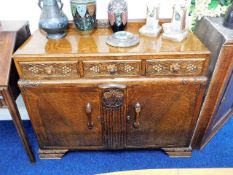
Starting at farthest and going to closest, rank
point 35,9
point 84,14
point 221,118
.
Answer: point 221,118
point 35,9
point 84,14

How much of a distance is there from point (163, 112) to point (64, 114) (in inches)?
19.9

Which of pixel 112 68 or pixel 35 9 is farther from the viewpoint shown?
pixel 35 9

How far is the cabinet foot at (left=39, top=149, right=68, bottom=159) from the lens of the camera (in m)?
1.28

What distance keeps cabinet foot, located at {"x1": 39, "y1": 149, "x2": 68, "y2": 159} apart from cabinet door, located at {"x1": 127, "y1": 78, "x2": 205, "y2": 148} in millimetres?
398

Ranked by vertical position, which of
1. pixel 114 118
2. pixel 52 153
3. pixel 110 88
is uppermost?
pixel 110 88

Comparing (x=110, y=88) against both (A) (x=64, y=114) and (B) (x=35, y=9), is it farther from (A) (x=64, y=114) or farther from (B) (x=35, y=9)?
(B) (x=35, y=9)

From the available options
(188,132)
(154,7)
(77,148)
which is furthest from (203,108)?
(77,148)

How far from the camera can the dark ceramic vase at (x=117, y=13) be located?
107 centimetres

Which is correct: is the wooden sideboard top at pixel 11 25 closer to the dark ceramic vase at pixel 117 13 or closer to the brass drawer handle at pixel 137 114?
the dark ceramic vase at pixel 117 13

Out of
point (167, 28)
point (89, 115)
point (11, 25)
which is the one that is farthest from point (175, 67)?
point (11, 25)

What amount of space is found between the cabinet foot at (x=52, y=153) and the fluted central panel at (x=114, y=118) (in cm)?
27

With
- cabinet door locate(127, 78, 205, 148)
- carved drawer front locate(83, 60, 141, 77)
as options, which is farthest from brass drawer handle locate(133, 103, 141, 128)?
carved drawer front locate(83, 60, 141, 77)

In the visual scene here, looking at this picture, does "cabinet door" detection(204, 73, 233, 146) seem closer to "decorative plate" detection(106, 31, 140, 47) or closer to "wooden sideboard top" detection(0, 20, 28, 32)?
"decorative plate" detection(106, 31, 140, 47)

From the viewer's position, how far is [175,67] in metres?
0.96
